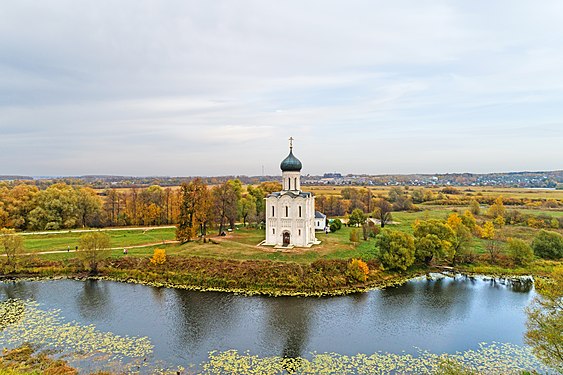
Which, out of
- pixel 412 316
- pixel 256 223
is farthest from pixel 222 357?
pixel 256 223

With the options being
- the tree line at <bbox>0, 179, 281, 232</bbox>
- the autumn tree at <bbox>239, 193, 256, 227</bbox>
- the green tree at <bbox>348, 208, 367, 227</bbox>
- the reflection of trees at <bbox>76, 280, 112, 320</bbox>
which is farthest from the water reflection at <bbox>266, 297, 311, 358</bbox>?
the green tree at <bbox>348, 208, 367, 227</bbox>

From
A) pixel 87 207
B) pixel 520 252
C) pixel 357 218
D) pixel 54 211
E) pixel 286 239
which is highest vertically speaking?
pixel 87 207

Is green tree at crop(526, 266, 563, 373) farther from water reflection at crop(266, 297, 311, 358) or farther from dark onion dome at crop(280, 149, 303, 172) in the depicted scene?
dark onion dome at crop(280, 149, 303, 172)

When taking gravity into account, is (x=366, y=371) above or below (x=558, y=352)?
below

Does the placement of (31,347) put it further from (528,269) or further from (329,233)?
(528,269)

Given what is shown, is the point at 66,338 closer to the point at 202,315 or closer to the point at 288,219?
the point at 202,315

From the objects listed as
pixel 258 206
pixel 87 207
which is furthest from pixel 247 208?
pixel 87 207

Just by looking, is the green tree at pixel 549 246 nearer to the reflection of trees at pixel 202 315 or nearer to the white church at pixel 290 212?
the white church at pixel 290 212
